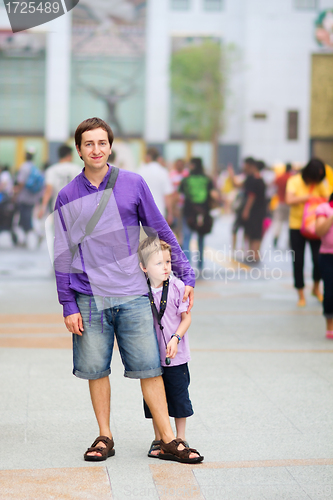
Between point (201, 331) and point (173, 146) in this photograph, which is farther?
point (173, 146)

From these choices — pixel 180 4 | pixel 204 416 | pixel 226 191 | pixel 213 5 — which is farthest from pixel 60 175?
pixel 213 5

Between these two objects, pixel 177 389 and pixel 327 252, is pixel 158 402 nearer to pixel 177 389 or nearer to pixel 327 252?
pixel 177 389

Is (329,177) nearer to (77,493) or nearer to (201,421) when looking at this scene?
(201,421)

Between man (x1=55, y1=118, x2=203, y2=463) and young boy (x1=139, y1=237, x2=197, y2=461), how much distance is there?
6 cm

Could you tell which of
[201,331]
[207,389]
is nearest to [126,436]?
[207,389]

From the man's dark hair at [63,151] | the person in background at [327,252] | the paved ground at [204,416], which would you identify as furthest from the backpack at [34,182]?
the person in background at [327,252]

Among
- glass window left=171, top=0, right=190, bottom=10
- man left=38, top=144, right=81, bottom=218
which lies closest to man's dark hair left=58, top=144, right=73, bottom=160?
man left=38, top=144, right=81, bottom=218

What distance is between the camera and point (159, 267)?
152 inches

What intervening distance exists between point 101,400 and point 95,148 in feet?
4.19

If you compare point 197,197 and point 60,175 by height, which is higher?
point 60,175

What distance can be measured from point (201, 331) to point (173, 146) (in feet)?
121

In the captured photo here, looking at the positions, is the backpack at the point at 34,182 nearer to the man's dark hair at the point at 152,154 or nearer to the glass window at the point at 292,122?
the man's dark hair at the point at 152,154

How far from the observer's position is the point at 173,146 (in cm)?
4388

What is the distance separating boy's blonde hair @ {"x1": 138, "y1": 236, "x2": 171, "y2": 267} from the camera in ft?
12.6
